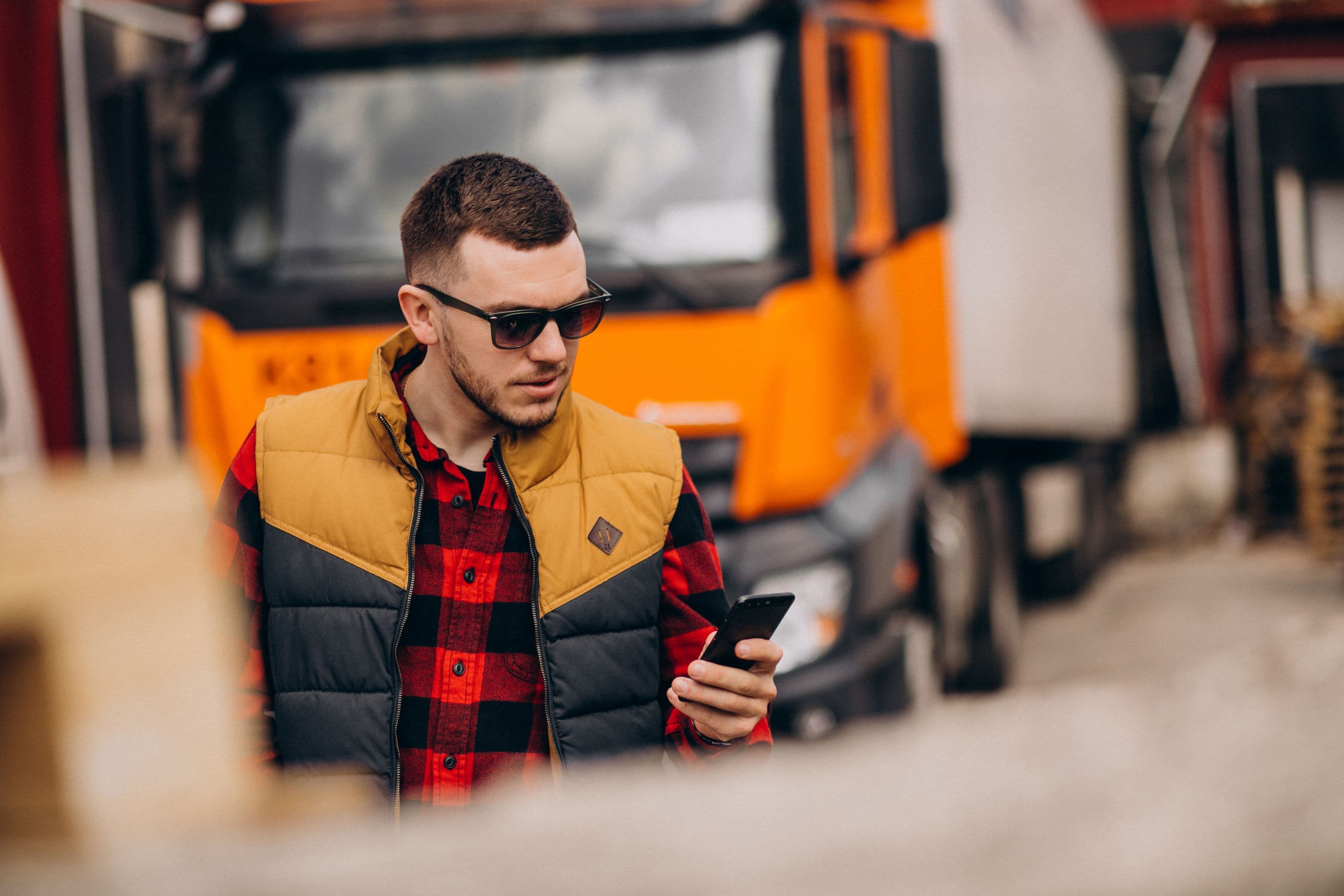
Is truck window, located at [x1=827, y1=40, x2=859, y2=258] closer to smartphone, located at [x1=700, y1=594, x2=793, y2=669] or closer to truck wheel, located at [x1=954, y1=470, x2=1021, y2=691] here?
truck wheel, located at [x1=954, y1=470, x2=1021, y2=691]

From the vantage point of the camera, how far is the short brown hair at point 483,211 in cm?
177

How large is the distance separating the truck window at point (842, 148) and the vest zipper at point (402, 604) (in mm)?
3153

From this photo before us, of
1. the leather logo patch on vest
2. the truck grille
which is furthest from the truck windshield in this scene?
the leather logo patch on vest

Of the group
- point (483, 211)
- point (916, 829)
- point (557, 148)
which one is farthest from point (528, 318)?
point (557, 148)

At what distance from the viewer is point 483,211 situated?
1770 millimetres

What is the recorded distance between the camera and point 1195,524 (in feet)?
45.8

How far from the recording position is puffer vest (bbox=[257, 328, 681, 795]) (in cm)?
179

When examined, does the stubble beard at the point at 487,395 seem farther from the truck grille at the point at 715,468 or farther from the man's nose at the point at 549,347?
the truck grille at the point at 715,468

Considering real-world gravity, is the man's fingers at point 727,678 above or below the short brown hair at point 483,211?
below

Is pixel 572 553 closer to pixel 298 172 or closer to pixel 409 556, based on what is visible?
pixel 409 556

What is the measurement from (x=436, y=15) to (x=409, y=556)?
3162 mm

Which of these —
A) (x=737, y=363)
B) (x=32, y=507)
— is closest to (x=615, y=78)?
(x=737, y=363)

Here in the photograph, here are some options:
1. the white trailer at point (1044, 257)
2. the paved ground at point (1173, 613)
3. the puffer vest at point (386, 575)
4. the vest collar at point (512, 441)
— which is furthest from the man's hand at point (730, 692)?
the paved ground at point (1173, 613)

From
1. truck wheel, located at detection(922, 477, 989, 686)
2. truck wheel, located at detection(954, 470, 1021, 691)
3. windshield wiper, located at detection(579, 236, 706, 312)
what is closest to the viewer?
windshield wiper, located at detection(579, 236, 706, 312)
